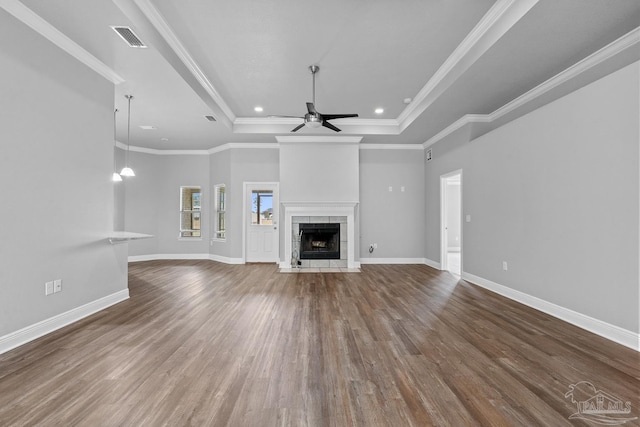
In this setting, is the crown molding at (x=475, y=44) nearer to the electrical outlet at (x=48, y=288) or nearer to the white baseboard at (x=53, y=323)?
the electrical outlet at (x=48, y=288)

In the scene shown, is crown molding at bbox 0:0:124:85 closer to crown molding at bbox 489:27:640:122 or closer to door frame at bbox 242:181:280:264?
door frame at bbox 242:181:280:264

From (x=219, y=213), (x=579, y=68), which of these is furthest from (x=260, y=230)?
(x=579, y=68)

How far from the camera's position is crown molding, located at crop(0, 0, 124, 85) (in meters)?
2.40

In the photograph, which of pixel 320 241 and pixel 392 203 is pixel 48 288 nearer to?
pixel 320 241

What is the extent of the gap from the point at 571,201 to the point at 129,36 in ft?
16.4

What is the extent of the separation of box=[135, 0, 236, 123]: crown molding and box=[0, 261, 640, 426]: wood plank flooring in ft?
10.2

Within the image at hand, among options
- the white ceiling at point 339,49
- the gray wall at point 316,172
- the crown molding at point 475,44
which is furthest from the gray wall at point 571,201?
the gray wall at point 316,172

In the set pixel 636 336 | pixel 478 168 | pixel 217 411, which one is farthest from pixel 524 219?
pixel 217 411

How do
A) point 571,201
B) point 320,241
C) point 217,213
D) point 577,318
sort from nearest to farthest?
point 577,318 < point 571,201 < point 320,241 < point 217,213

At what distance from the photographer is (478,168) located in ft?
15.9

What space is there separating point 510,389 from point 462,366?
1.10ft

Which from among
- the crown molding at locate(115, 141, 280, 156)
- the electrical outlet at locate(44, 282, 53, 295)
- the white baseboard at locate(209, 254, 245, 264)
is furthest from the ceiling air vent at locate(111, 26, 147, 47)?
the white baseboard at locate(209, 254, 245, 264)

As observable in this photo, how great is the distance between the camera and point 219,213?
289 inches

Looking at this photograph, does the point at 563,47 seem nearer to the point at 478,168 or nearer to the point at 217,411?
the point at 478,168
